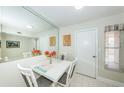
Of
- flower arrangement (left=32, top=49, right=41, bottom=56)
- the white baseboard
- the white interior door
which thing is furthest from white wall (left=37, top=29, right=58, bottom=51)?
the white baseboard

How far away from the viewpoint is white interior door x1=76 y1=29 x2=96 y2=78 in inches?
93.6

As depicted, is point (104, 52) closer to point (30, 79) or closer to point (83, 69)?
point (83, 69)

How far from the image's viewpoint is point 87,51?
252 cm

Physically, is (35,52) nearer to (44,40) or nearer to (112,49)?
(44,40)

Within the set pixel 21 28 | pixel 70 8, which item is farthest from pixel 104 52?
pixel 21 28

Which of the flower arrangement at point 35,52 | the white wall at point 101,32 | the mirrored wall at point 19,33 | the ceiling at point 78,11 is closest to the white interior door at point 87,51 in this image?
the white wall at point 101,32

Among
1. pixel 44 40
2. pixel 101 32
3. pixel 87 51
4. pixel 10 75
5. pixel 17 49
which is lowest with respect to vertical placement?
pixel 10 75

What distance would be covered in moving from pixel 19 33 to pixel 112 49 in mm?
2584

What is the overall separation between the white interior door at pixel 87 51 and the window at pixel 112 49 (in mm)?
381

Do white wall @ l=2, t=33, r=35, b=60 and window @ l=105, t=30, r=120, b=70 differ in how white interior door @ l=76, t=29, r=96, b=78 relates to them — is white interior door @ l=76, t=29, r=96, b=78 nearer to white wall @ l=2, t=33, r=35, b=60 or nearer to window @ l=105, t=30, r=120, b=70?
window @ l=105, t=30, r=120, b=70

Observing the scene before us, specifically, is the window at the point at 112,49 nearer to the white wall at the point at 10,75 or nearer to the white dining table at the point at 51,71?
the white dining table at the point at 51,71

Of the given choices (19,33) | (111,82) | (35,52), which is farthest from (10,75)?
(111,82)

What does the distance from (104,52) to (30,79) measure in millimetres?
2190

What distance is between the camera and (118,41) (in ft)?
6.27
